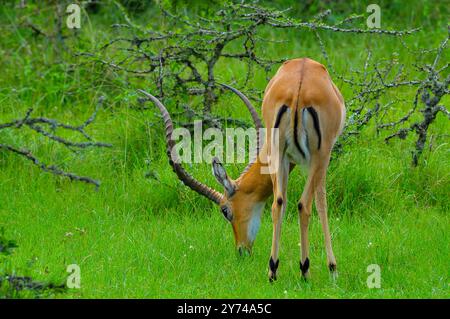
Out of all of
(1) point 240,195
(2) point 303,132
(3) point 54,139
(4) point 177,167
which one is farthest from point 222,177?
(3) point 54,139

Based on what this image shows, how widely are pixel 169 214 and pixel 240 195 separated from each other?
2.76ft

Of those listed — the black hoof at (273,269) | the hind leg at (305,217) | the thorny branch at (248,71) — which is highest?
the thorny branch at (248,71)

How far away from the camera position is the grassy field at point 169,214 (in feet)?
Result: 15.6

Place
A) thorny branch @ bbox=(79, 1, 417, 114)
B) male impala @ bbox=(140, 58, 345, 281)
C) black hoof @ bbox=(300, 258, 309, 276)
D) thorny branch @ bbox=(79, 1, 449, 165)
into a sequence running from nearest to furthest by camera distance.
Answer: male impala @ bbox=(140, 58, 345, 281)
black hoof @ bbox=(300, 258, 309, 276)
thorny branch @ bbox=(79, 1, 449, 165)
thorny branch @ bbox=(79, 1, 417, 114)

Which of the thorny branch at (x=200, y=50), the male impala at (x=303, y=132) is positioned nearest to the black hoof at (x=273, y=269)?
the male impala at (x=303, y=132)

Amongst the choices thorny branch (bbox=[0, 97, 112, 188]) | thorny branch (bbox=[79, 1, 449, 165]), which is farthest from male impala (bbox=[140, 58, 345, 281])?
thorny branch (bbox=[79, 1, 449, 165])

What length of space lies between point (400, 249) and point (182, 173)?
1.30 meters

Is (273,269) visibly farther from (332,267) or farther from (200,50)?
(200,50)

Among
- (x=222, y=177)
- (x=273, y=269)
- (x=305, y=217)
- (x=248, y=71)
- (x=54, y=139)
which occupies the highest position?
(x=248, y=71)

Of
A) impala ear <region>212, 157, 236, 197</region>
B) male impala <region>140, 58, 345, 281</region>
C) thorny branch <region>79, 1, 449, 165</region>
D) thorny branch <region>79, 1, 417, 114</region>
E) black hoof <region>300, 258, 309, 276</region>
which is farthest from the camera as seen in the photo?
thorny branch <region>79, 1, 417, 114</region>

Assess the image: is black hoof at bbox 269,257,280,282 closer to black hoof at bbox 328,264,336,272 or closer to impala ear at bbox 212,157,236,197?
black hoof at bbox 328,264,336,272

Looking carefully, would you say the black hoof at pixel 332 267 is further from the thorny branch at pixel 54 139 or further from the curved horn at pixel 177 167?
the thorny branch at pixel 54 139

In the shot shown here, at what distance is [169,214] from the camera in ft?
19.7

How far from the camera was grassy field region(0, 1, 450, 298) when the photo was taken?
15.6 ft
